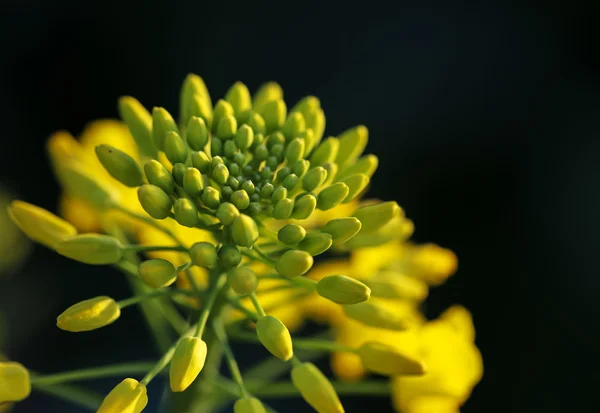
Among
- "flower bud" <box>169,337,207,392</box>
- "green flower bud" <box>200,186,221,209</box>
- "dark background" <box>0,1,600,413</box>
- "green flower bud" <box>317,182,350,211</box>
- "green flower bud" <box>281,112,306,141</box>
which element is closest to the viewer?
"flower bud" <box>169,337,207,392</box>

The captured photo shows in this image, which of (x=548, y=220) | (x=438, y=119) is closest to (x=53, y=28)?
(x=438, y=119)

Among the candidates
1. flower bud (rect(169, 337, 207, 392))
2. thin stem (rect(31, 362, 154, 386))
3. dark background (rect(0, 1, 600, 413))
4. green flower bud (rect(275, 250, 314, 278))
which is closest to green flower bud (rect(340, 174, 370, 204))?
green flower bud (rect(275, 250, 314, 278))

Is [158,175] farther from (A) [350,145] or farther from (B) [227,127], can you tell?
(A) [350,145]

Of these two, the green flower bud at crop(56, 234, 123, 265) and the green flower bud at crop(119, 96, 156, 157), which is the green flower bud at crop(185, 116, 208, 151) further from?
the green flower bud at crop(56, 234, 123, 265)

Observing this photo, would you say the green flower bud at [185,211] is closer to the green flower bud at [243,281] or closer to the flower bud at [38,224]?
the green flower bud at [243,281]

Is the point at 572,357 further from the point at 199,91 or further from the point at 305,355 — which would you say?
the point at 199,91

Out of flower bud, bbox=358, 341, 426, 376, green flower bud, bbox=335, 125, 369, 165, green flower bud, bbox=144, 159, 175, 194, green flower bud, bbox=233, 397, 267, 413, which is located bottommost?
green flower bud, bbox=233, 397, 267, 413

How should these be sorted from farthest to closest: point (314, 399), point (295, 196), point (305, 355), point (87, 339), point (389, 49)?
point (389, 49)
point (87, 339)
point (305, 355)
point (295, 196)
point (314, 399)
